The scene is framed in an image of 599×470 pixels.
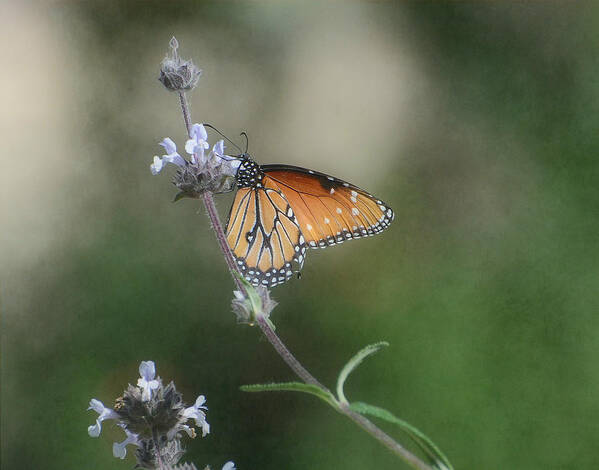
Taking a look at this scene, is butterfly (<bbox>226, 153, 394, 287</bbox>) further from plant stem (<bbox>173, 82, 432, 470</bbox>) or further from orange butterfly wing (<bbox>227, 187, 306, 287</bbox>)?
plant stem (<bbox>173, 82, 432, 470</bbox>)

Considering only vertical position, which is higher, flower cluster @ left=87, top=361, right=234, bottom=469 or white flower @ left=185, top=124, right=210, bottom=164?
white flower @ left=185, top=124, right=210, bottom=164

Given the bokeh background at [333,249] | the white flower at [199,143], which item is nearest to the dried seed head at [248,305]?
the white flower at [199,143]

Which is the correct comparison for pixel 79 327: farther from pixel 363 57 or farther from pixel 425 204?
pixel 363 57

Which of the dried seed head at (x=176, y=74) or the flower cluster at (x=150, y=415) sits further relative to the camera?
the dried seed head at (x=176, y=74)

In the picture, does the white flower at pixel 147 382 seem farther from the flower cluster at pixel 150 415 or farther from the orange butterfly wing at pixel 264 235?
the orange butterfly wing at pixel 264 235

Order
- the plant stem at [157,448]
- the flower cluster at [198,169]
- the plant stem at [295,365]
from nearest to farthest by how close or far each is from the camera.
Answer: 1. the plant stem at [295,365]
2. the plant stem at [157,448]
3. the flower cluster at [198,169]

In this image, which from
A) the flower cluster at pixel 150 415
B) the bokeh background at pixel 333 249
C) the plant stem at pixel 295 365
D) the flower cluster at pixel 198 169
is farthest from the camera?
the bokeh background at pixel 333 249

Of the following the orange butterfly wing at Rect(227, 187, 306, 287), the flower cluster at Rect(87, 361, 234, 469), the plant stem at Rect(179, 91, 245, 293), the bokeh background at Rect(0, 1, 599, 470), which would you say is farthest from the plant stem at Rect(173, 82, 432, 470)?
the bokeh background at Rect(0, 1, 599, 470)

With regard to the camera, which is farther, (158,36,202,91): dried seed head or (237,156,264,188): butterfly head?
(237,156,264,188): butterfly head
